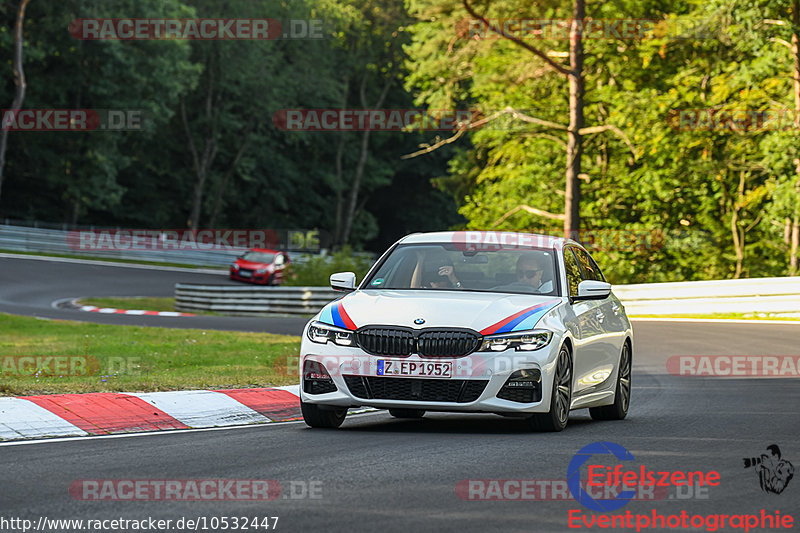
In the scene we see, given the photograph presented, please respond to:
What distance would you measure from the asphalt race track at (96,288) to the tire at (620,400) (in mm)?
14196

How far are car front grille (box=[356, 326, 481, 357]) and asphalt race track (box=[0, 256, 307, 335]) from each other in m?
16.1

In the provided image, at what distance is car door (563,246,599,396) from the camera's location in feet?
35.9

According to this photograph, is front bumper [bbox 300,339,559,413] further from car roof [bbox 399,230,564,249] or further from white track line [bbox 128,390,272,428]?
car roof [bbox 399,230,564,249]

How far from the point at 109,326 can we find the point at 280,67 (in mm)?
51984

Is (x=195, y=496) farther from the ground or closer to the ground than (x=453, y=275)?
closer to the ground

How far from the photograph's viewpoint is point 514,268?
11.5 m

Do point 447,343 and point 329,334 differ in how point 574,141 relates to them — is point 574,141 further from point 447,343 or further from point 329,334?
point 447,343

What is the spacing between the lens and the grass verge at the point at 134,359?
1300 centimetres

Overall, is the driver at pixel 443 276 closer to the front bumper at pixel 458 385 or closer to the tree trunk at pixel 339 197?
the front bumper at pixel 458 385

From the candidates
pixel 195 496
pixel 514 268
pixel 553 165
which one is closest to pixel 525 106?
pixel 553 165

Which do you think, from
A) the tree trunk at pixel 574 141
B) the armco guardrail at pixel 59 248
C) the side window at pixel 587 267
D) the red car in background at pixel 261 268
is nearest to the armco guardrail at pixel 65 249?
the armco guardrail at pixel 59 248

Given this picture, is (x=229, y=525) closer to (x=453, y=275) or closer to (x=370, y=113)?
(x=453, y=275)

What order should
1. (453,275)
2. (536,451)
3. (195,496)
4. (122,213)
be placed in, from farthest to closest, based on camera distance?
(122,213) → (453,275) → (536,451) → (195,496)

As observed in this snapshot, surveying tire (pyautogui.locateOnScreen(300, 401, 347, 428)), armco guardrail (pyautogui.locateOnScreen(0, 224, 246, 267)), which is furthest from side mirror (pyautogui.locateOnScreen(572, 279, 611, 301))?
armco guardrail (pyautogui.locateOnScreen(0, 224, 246, 267))
